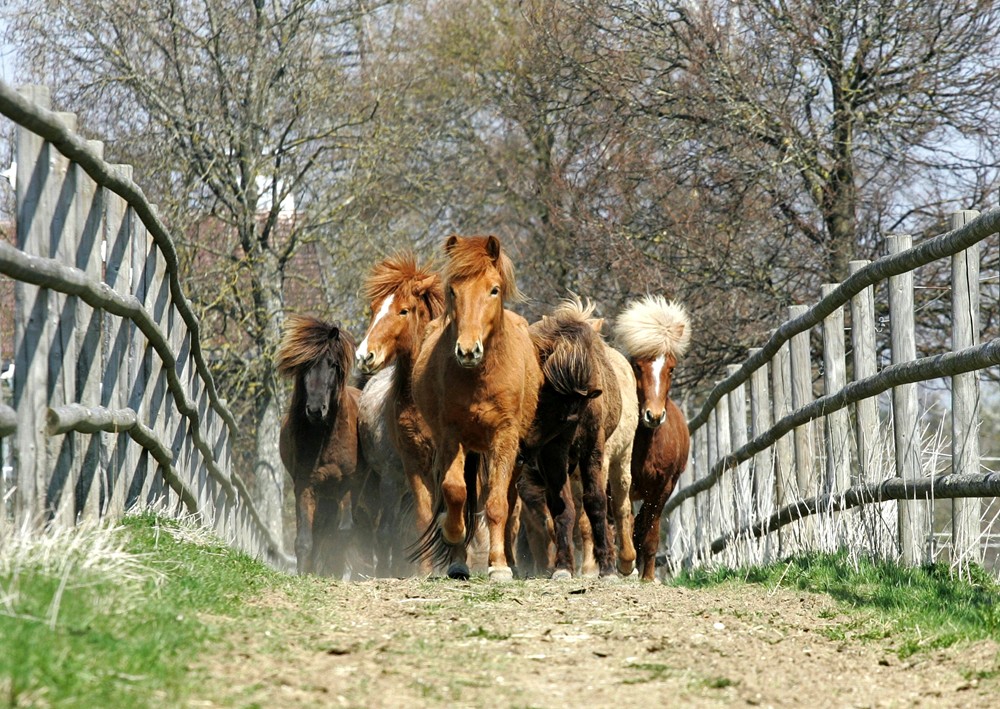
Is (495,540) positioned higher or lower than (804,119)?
lower

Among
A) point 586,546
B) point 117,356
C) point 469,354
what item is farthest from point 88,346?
point 586,546

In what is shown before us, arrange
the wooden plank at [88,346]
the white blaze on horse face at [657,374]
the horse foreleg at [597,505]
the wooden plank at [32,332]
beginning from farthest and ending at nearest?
the white blaze on horse face at [657,374] < the horse foreleg at [597,505] < the wooden plank at [88,346] < the wooden plank at [32,332]

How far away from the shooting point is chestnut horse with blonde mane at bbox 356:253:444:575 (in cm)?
1052

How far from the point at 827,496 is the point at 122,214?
4660 millimetres

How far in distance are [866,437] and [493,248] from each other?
8.44ft

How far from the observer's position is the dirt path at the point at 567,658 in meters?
4.23

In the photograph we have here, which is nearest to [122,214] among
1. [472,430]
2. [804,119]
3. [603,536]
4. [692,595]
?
[472,430]

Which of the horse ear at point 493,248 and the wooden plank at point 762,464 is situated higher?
the horse ear at point 493,248

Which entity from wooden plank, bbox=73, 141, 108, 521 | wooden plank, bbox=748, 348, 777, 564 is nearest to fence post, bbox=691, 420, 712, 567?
wooden plank, bbox=748, 348, 777, 564

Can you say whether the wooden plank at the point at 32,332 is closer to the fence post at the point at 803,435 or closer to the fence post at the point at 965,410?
the fence post at the point at 965,410

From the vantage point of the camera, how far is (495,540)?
8695mm

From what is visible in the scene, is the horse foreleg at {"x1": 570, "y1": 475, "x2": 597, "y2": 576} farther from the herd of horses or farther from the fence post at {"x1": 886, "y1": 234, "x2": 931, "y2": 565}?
the fence post at {"x1": 886, "y1": 234, "x2": 931, "y2": 565}

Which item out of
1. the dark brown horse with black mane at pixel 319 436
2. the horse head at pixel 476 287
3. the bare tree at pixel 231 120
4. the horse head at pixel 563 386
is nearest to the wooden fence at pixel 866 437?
the horse head at pixel 563 386

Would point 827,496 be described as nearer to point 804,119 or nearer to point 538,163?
point 804,119
